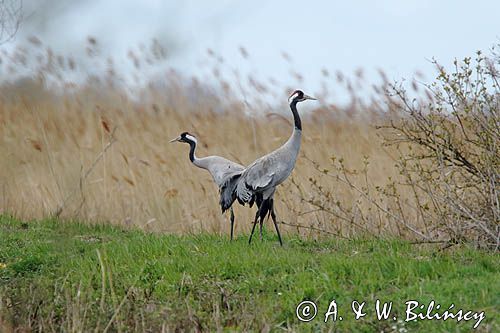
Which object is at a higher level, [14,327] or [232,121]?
[232,121]

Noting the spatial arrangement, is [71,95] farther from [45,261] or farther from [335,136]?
[45,261]

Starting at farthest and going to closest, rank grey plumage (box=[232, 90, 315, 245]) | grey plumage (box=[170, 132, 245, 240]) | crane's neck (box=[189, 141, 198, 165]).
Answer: crane's neck (box=[189, 141, 198, 165]) → grey plumage (box=[170, 132, 245, 240]) → grey plumage (box=[232, 90, 315, 245])

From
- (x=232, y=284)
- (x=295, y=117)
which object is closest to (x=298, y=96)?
(x=295, y=117)

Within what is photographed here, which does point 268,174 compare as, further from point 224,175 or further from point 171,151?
point 171,151

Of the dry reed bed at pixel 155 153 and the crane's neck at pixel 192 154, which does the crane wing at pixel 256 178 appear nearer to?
the dry reed bed at pixel 155 153

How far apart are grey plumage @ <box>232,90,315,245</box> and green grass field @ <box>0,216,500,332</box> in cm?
41

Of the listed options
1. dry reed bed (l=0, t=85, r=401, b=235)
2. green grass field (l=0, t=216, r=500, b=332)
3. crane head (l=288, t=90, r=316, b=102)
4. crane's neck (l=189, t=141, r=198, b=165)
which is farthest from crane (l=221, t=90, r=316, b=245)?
crane's neck (l=189, t=141, r=198, b=165)

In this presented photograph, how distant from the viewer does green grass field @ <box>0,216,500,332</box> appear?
5977 millimetres

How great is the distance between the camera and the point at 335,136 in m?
12.1

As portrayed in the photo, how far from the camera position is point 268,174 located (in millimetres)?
8297

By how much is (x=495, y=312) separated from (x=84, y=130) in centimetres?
809

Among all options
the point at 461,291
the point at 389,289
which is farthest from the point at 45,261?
the point at 461,291

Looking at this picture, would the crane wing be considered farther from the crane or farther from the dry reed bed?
the dry reed bed

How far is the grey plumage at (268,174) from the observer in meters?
8.30
